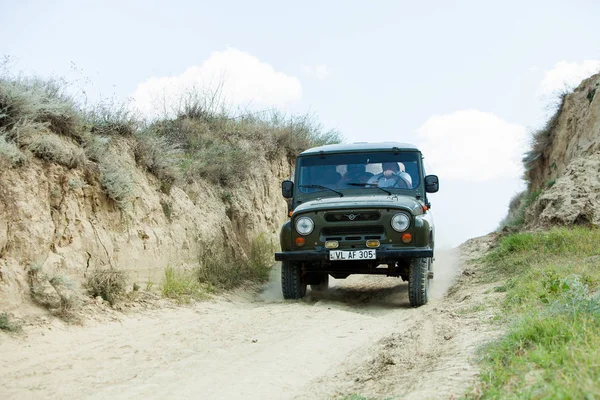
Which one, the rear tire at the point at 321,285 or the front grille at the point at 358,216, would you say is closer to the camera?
the front grille at the point at 358,216

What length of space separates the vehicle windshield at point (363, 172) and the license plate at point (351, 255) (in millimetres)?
1402

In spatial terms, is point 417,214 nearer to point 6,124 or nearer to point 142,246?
point 142,246

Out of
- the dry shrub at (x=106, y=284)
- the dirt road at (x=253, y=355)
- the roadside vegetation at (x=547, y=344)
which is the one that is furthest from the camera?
the dry shrub at (x=106, y=284)

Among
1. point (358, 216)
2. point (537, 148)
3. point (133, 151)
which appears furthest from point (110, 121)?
point (537, 148)

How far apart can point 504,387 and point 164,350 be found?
3.41 m

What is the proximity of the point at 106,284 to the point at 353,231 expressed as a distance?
3.35 meters

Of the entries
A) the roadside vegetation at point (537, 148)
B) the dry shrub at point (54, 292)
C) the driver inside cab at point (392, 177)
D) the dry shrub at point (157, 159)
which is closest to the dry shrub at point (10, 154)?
the dry shrub at point (54, 292)

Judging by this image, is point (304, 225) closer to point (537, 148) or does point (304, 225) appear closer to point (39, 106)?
point (39, 106)

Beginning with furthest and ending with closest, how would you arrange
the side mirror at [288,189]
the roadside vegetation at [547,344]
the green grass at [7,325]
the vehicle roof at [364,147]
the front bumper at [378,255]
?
1. the side mirror at [288,189]
2. the vehicle roof at [364,147]
3. the front bumper at [378,255]
4. the green grass at [7,325]
5. the roadside vegetation at [547,344]

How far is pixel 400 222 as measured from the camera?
27.9ft

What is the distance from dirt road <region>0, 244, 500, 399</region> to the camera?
14.6 ft

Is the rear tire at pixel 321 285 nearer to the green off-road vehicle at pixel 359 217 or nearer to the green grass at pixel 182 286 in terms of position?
the green off-road vehicle at pixel 359 217

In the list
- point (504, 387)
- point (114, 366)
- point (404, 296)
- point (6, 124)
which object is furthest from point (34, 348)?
point (404, 296)

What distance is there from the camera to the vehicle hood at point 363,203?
28.0ft
